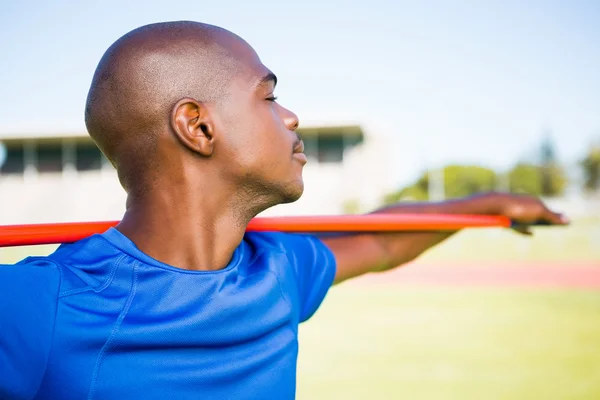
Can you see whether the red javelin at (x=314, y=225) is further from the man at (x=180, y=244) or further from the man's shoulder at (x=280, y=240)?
the man at (x=180, y=244)

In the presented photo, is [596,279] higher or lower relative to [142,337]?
lower

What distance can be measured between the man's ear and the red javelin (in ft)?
1.32

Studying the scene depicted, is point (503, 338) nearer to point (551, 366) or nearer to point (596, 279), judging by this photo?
point (551, 366)

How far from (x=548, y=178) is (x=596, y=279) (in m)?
39.6

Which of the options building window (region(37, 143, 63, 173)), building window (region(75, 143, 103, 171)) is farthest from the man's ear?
building window (region(37, 143, 63, 173))

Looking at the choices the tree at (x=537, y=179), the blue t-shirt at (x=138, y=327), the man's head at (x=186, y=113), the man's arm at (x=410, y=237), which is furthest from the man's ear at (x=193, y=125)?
the tree at (x=537, y=179)

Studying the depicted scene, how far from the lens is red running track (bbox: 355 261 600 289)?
10.0 metres

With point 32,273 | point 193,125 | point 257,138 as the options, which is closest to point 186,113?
point 193,125

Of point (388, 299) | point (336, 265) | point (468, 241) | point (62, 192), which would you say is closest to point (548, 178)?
point (468, 241)

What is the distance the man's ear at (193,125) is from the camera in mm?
1263

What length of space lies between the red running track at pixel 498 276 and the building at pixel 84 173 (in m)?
10.2

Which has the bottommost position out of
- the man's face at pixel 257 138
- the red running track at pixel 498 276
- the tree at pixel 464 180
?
the tree at pixel 464 180

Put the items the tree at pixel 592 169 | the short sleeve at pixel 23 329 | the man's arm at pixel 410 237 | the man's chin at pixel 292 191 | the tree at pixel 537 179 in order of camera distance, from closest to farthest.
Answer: the short sleeve at pixel 23 329
the man's chin at pixel 292 191
the man's arm at pixel 410 237
the tree at pixel 592 169
the tree at pixel 537 179

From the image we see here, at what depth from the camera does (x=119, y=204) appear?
73.2 feet
